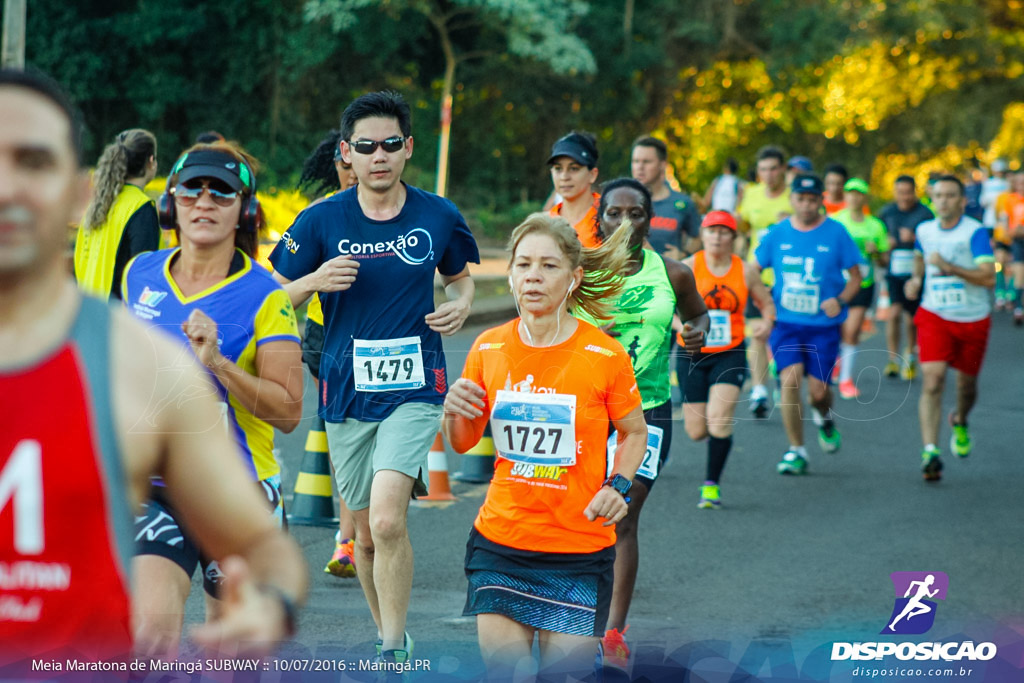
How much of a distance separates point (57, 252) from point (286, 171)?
28.0 m

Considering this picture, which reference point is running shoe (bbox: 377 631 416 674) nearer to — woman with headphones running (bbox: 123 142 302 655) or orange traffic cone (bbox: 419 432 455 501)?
woman with headphones running (bbox: 123 142 302 655)

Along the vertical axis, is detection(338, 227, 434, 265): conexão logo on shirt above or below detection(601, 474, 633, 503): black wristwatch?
above

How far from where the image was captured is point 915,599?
587 cm

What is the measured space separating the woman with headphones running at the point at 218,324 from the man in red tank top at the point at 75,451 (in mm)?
1617

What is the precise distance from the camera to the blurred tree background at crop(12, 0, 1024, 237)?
27812 mm

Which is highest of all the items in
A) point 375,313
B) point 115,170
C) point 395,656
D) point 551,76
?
point 551,76

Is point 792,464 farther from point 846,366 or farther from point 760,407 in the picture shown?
point 846,366

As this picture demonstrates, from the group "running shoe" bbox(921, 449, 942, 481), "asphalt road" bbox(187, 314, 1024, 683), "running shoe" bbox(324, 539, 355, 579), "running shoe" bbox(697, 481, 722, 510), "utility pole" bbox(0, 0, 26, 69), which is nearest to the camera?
"asphalt road" bbox(187, 314, 1024, 683)

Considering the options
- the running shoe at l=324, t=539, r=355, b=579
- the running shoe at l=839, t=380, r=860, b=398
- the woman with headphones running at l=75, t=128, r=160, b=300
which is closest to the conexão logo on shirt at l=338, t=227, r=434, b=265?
the woman with headphones running at l=75, t=128, r=160, b=300

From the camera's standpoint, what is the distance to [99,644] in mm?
1862

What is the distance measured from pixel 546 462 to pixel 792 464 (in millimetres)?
5424

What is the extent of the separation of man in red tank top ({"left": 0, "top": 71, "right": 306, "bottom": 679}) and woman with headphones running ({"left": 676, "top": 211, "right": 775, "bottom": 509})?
6.29 meters

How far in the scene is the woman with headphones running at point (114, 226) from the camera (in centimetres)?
589

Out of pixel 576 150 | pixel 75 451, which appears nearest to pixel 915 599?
pixel 576 150
